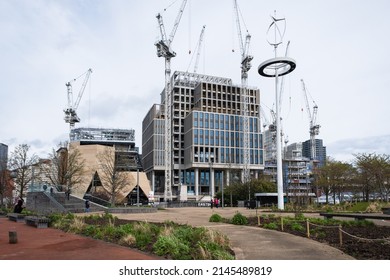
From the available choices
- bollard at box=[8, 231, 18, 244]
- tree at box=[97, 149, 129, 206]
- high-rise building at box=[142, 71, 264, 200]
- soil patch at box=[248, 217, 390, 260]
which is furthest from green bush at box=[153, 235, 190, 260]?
high-rise building at box=[142, 71, 264, 200]

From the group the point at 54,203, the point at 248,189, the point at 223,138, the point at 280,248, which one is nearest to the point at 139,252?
the point at 280,248

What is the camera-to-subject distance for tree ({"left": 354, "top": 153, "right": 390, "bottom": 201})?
143 ft

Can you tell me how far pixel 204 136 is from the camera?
11088 cm

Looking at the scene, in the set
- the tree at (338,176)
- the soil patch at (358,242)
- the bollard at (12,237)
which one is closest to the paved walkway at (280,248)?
the soil patch at (358,242)

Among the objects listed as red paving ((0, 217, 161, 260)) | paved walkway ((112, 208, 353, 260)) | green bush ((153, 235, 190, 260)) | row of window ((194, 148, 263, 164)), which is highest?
row of window ((194, 148, 263, 164))

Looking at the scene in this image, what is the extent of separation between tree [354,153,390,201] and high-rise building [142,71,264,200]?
57.5m

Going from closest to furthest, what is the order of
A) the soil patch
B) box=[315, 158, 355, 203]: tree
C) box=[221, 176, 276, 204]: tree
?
the soil patch, box=[315, 158, 355, 203]: tree, box=[221, 176, 276, 204]: tree

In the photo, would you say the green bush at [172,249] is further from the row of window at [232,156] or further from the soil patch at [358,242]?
the row of window at [232,156]

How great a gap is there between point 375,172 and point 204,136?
2748 inches

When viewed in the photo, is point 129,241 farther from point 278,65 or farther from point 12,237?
point 278,65

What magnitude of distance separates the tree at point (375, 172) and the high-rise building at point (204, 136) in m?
57.5

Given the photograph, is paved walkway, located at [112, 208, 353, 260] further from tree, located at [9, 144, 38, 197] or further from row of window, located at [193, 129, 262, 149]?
row of window, located at [193, 129, 262, 149]

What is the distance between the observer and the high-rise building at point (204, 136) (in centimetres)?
11106
